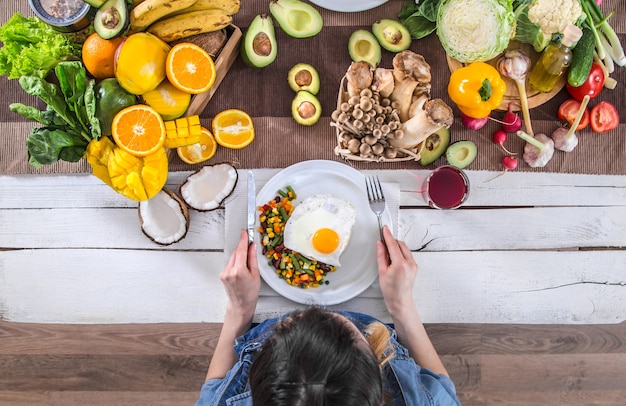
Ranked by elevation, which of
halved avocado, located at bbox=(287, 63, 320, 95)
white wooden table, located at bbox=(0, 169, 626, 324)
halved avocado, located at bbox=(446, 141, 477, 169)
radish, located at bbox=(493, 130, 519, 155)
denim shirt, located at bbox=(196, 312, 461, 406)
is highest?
halved avocado, located at bbox=(287, 63, 320, 95)

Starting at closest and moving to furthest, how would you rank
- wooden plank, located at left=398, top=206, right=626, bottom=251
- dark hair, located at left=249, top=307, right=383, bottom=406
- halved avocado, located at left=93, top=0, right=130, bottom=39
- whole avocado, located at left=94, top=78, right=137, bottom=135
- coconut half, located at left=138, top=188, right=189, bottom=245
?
1. dark hair, located at left=249, top=307, right=383, bottom=406
2. halved avocado, located at left=93, top=0, right=130, bottom=39
3. whole avocado, located at left=94, top=78, right=137, bottom=135
4. coconut half, located at left=138, top=188, right=189, bottom=245
5. wooden plank, located at left=398, top=206, right=626, bottom=251

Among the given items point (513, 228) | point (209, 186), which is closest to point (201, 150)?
point (209, 186)

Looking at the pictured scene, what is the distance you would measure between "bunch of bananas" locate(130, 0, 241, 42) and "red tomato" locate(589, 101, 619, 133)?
1589 millimetres

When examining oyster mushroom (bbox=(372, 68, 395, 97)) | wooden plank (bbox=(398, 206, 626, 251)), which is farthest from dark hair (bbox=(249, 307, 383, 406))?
oyster mushroom (bbox=(372, 68, 395, 97))

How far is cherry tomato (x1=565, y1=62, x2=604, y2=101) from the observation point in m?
2.02

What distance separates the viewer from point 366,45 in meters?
2.09

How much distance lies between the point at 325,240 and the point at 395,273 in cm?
31

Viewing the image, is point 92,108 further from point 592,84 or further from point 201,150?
point 592,84

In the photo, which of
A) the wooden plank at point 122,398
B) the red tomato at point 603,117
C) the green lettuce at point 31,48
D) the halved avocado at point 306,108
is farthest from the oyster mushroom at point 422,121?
the wooden plank at point 122,398

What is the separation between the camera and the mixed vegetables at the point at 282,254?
1.98 m

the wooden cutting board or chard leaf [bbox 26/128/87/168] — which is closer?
chard leaf [bbox 26/128/87/168]

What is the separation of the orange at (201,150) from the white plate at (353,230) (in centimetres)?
29

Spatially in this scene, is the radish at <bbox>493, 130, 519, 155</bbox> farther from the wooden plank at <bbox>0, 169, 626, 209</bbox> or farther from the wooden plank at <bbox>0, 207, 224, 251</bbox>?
the wooden plank at <bbox>0, 207, 224, 251</bbox>

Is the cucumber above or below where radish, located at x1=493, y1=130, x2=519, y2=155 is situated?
above
